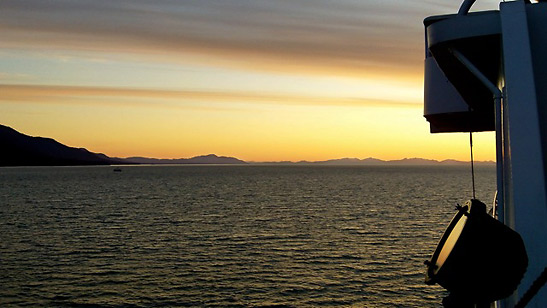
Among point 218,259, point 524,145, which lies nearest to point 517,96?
point 524,145

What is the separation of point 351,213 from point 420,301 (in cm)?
4929

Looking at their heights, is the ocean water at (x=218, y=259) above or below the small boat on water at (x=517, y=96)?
below

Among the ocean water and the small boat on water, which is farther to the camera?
the ocean water

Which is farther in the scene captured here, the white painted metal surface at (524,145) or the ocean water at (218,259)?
the ocean water at (218,259)

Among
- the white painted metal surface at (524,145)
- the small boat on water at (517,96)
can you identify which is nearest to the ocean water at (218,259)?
the small boat on water at (517,96)

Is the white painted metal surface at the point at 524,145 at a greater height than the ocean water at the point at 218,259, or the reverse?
the white painted metal surface at the point at 524,145

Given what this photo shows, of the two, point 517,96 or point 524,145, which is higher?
point 517,96

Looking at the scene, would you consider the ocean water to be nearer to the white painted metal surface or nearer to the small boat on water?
the small boat on water

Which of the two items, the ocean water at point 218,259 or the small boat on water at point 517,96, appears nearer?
the small boat on water at point 517,96

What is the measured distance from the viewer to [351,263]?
39.2 metres

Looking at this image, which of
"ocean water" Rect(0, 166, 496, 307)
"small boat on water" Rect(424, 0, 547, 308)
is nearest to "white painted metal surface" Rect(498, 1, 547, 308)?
"small boat on water" Rect(424, 0, 547, 308)

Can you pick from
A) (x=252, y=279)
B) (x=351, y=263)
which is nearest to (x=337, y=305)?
(x=252, y=279)

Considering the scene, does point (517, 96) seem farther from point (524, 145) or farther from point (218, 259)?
point (218, 259)

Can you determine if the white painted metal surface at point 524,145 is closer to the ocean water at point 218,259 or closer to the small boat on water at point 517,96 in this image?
the small boat on water at point 517,96
